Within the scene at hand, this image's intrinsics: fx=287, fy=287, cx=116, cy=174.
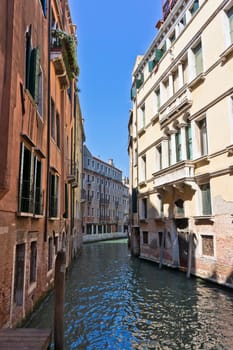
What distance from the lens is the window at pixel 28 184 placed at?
5680mm

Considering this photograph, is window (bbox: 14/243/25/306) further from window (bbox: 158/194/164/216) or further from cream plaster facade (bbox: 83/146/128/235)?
cream plaster facade (bbox: 83/146/128/235)

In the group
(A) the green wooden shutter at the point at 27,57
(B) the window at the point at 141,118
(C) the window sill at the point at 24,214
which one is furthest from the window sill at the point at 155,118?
(C) the window sill at the point at 24,214

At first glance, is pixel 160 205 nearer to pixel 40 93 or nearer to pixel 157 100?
pixel 157 100

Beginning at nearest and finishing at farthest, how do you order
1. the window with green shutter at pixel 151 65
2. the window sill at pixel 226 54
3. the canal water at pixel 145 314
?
the canal water at pixel 145 314
the window sill at pixel 226 54
the window with green shutter at pixel 151 65

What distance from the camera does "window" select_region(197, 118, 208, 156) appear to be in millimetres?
10113

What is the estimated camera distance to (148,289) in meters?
8.84

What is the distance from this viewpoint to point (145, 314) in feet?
21.1

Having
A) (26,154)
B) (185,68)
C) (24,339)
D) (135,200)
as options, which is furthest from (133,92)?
(24,339)

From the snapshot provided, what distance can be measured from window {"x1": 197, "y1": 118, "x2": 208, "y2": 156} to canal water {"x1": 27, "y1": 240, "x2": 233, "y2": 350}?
4433mm

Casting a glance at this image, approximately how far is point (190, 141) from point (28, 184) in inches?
273

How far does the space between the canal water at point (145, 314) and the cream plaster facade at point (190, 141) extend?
1.35m

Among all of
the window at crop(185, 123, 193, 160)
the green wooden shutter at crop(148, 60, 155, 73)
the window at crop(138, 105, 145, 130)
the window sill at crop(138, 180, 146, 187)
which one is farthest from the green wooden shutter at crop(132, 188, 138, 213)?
the green wooden shutter at crop(148, 60, 155, 73)

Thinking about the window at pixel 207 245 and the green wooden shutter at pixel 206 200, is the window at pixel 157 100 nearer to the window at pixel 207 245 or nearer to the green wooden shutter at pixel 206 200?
the green wooden shutter at pixel 206 200

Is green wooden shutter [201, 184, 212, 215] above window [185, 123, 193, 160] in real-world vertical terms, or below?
below
